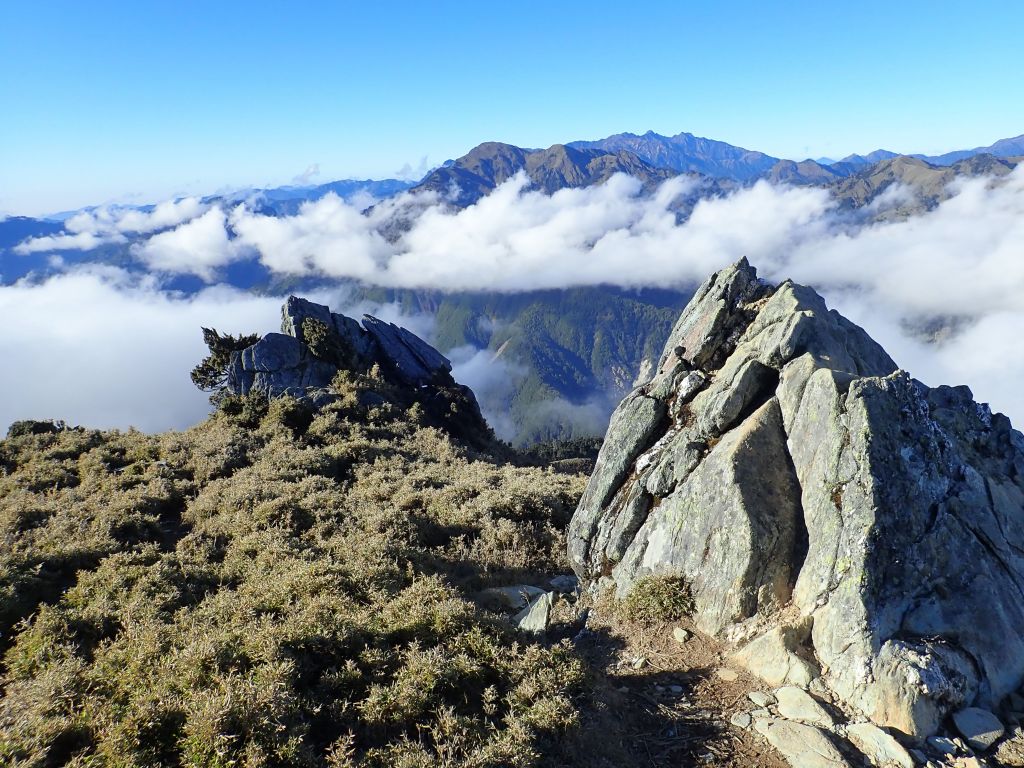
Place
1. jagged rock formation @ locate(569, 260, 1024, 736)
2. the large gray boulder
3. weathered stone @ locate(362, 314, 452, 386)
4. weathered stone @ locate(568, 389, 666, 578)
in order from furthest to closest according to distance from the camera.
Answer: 1. weathered stone @ locate(362, 314, 452, 386)
2. the large gray boulder
3. weathered stone @ locate(568, 389, 666, 578)
4. jagged rock formation @ locate(569, 260, 1024, 736)

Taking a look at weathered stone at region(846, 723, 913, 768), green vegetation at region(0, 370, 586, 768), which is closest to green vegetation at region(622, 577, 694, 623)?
green vegetation at region(0, 370, 586, 768)

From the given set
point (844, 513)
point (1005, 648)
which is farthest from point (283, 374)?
point (1005, 648)

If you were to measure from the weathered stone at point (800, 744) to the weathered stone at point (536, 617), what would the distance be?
15.6 ft

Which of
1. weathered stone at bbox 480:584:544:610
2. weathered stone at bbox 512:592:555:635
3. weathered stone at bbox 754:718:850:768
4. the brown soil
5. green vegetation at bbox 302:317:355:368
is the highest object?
green vegetation at bbox 302:317:355:368

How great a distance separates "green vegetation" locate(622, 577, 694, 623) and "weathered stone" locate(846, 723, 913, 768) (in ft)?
12.7

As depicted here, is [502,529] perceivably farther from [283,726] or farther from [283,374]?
[283,374]

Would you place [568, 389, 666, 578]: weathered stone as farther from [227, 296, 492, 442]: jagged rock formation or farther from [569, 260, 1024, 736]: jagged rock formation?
[227, 296, 492, 442]: jagged rock formation

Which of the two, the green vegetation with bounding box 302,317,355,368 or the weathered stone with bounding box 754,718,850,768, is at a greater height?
the green vegetation with bounding box 302,317,355,368

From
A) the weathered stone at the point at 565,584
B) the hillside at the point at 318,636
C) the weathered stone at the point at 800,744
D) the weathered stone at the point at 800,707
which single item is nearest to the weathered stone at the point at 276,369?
the hillside at the point at 318,636

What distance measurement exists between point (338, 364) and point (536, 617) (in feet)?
94.0

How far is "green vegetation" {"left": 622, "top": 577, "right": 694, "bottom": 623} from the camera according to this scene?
485 inches

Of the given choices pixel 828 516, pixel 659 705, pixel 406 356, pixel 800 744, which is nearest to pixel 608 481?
pixel 828 516

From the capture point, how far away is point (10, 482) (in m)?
22.6

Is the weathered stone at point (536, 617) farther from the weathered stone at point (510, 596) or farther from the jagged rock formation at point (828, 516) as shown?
the jagged rock formation at point (828, 516)
